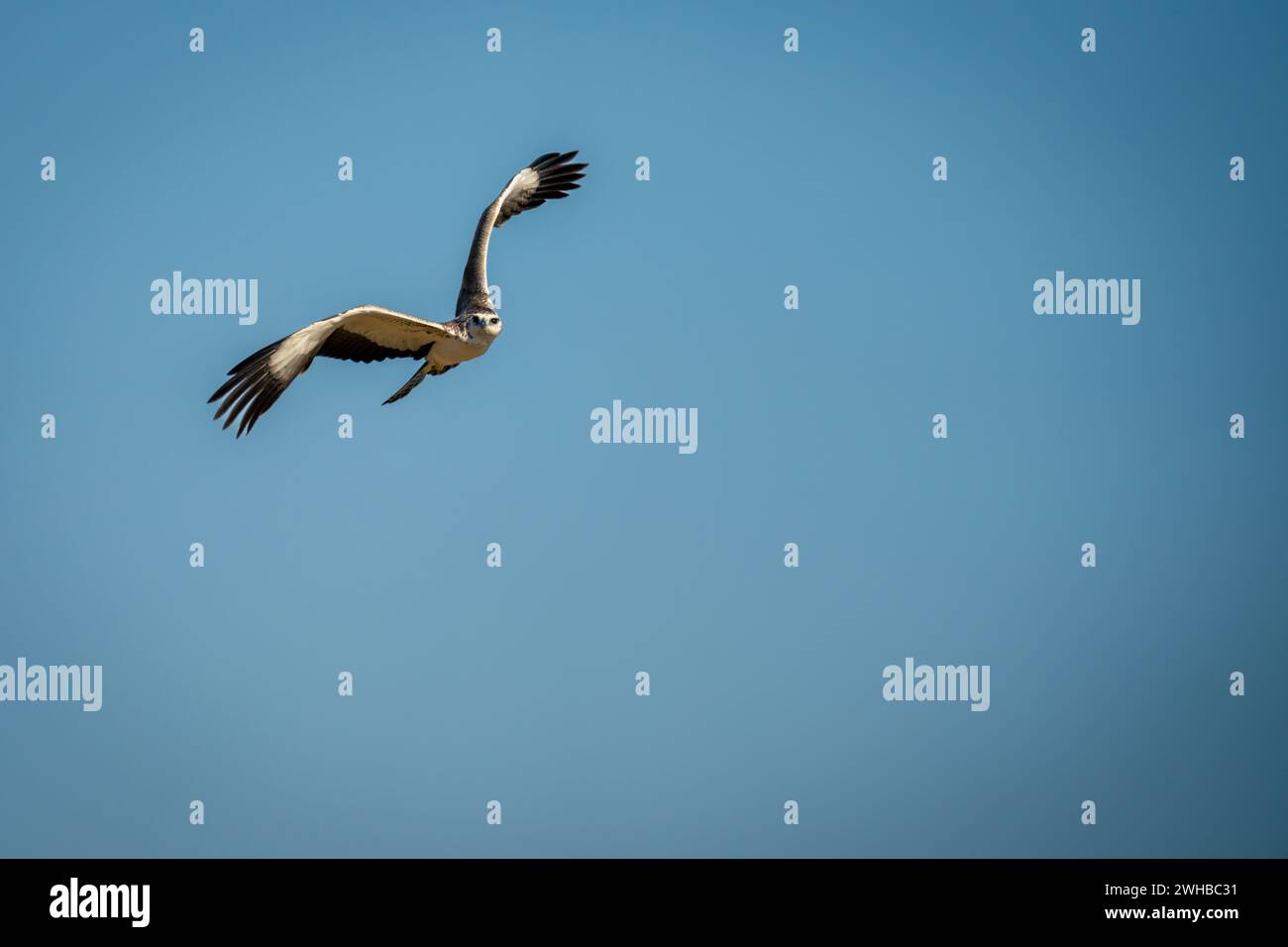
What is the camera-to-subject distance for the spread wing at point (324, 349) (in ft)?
71.2

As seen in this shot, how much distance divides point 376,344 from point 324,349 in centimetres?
68

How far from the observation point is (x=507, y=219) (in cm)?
2761

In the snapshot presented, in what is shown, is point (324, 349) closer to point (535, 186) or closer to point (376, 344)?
point (376, 344)

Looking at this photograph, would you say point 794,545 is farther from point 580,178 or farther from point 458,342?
point 458,342

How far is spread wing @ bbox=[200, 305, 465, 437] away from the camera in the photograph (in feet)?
71.2

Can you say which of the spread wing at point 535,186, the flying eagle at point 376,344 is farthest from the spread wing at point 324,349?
the spread wing at point 535,186

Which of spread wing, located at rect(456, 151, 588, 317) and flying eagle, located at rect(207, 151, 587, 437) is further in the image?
spread wing, located at rect(456, 151, 588, 317)

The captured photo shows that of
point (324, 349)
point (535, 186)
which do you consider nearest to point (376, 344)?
point (324, 349)

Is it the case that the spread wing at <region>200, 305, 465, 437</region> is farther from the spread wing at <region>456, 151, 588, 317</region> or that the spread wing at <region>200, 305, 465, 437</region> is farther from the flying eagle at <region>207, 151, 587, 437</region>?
the spread wing at <region>456, 151, 588, 317</region>

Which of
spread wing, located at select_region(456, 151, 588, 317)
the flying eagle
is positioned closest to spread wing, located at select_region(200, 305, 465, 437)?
the flying eagle

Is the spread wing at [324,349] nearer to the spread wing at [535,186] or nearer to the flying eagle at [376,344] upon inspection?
the flying eagle at [376,344]

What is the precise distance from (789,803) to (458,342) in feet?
36.7

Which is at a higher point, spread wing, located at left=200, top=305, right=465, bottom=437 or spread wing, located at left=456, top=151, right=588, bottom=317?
spread wing, located at left=456, top=151, right=588, bottom=317
